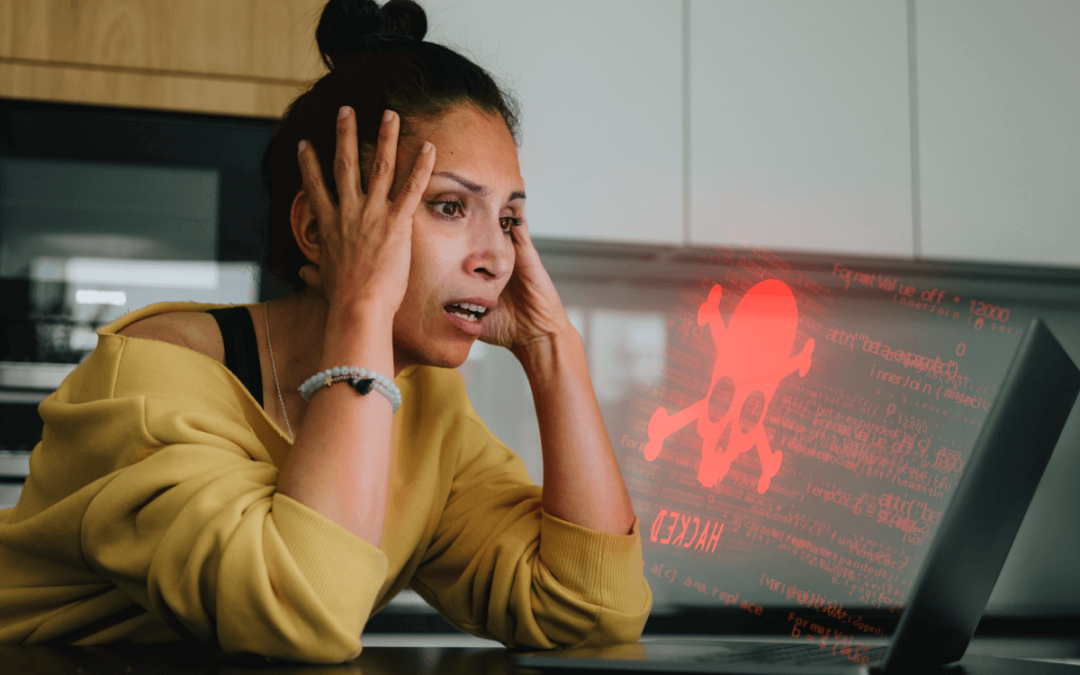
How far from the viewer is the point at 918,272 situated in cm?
168

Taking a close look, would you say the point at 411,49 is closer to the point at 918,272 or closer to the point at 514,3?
the point at 514,3

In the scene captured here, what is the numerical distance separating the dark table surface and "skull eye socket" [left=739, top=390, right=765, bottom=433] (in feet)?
3.59

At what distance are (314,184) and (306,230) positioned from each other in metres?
0.06

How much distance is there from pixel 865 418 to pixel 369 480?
1.49 meters

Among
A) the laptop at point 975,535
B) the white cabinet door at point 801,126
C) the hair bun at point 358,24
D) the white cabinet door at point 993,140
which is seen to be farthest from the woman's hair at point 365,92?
the white cabinet door at point 993,140

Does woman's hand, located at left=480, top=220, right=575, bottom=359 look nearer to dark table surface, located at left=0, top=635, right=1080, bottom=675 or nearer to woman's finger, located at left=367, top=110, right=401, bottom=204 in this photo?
woman's finger, located at left=367, top=110, right=401, bottom=204

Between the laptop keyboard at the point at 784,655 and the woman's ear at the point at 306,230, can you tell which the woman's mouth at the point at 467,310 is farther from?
the laptop keyboard at the point at 784,655

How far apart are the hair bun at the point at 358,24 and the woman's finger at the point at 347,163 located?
0.40ft

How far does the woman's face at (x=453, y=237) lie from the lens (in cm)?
70

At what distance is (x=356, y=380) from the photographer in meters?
0.56

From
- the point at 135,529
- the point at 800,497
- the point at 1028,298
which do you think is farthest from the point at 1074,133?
the point at 135,529

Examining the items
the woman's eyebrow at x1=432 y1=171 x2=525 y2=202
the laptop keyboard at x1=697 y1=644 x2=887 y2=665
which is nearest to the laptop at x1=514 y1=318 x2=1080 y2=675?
the laptop keyboard at x1=697 y1=644 x2=887 y2=665

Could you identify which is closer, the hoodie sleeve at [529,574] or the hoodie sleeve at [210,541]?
the hoodie sleeve at [210,541]

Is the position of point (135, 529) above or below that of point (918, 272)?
below
